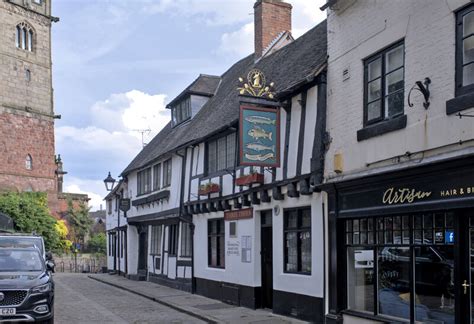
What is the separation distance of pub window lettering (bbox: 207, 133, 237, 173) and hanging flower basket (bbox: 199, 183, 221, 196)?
558 millimetres

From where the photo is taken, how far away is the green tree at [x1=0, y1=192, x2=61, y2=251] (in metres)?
41.8

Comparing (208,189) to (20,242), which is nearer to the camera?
(20,242)

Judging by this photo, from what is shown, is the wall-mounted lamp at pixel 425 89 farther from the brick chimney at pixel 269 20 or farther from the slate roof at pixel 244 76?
the brick chimney at pixel 269 20

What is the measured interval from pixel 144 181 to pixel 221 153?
10.0 metres

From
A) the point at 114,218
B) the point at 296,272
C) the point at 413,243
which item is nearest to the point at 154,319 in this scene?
the point at 296,272

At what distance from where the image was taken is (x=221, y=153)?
1691 centimetres

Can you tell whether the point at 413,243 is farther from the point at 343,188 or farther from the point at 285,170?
the point at 285,170

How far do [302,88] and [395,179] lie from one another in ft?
12.4

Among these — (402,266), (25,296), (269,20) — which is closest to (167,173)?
(269,20)

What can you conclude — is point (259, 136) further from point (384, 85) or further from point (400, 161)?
point (400, 161)

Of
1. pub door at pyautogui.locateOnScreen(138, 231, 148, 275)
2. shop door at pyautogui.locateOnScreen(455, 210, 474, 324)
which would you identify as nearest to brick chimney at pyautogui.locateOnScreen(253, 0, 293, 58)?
pub door at pyautogui.locateOnScreen(138, 231, 148, 275)

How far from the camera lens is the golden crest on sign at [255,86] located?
12250 millimetres

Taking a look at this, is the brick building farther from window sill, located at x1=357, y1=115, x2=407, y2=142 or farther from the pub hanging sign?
window sill, located at x1=357, y1=115, x2=407, y2=142

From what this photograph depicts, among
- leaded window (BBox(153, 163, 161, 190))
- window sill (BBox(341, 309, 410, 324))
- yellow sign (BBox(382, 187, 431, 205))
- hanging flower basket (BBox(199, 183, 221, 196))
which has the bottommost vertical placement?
window sill (BBox(341, 309, 410, 324))
